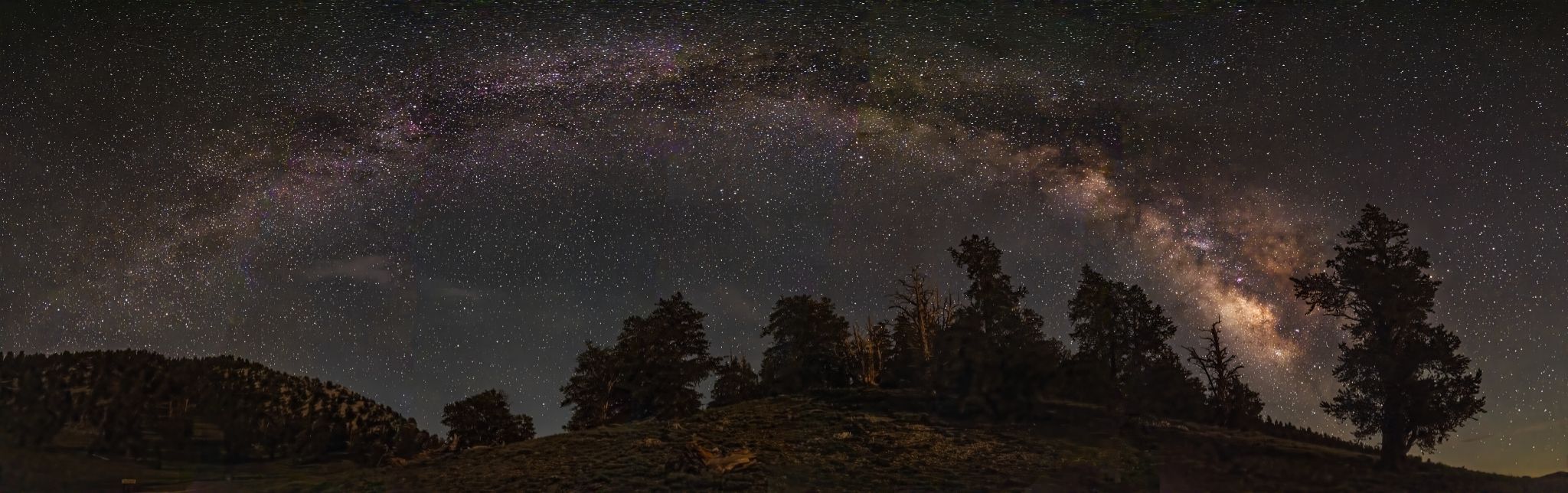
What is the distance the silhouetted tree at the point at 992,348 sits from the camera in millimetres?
40875

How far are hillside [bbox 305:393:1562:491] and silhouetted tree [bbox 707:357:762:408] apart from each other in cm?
2163

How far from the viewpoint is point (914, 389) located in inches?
1953

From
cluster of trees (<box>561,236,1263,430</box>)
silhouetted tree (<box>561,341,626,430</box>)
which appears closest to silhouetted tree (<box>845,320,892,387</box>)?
cluster of trees (<box>561,236,1263,430</box>)

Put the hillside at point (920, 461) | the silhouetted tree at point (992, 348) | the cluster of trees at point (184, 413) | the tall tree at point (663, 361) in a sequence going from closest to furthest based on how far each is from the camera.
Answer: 1. the hillside at point (920, 461)
2. the silhouetted tree at point (992, 348)
3. the cluster of trees at point (184, 413)
4. the tall tree at point (663, 361)

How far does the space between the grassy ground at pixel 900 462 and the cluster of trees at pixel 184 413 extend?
8961mm

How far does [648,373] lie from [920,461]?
32.8m

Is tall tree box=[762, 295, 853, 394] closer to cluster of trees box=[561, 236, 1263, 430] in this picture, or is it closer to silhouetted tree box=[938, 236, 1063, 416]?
cluster of trees box=[561, 236, 1263, 430]

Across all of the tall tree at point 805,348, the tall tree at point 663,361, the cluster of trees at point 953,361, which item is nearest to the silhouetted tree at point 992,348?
the cluster of trees at point 953,361

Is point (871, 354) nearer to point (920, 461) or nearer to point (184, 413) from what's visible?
point (920, 461)

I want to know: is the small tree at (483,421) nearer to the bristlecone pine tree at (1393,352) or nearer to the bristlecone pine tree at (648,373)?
the bristlecone pine tree at (648,373)

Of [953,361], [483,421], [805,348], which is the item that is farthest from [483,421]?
[953,361]

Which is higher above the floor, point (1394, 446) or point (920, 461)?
point (1394, 446)

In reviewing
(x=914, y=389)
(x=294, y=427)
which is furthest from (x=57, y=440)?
(x=914, y=389)

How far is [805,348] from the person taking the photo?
6172 cm
